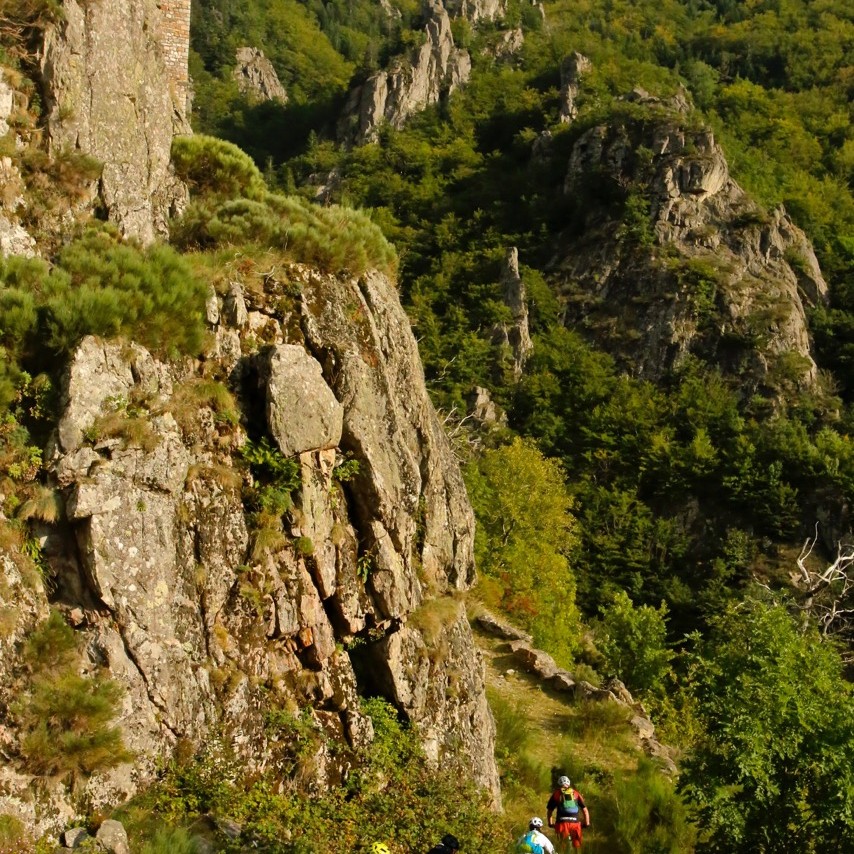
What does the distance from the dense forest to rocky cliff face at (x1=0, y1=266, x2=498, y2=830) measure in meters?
0.33

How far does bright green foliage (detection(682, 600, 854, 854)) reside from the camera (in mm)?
8211

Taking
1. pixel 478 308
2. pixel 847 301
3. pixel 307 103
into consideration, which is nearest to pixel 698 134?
pixel 847 301

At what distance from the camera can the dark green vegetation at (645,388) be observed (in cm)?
945

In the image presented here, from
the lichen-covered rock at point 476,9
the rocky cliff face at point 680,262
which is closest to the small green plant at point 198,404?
the rocky cliff face at point 680,262

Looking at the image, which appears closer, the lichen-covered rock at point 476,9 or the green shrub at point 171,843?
the green shrub at point 171,843

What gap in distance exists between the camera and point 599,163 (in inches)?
2195

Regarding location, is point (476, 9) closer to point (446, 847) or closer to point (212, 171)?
point (212, 171)

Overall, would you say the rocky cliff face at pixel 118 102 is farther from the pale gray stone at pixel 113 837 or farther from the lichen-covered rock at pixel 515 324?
the lichen-covered rock at pixel 515 324

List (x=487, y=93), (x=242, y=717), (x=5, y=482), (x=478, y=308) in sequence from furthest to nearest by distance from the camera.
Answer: (x=487, y=93) < (x=478, y=308) < (x=242, y=717) < (x=5, y=482)

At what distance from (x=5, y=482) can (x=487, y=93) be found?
70468mm

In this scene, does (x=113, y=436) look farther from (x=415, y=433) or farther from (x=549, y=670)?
(x=549, y=670)

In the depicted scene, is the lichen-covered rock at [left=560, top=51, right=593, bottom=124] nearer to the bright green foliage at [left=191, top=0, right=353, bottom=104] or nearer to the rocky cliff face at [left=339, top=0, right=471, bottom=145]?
the rocky cliff face at [left=339, top=0, right=471, bottom=145]

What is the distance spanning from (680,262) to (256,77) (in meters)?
47.4

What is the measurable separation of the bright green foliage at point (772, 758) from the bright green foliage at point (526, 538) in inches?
584
